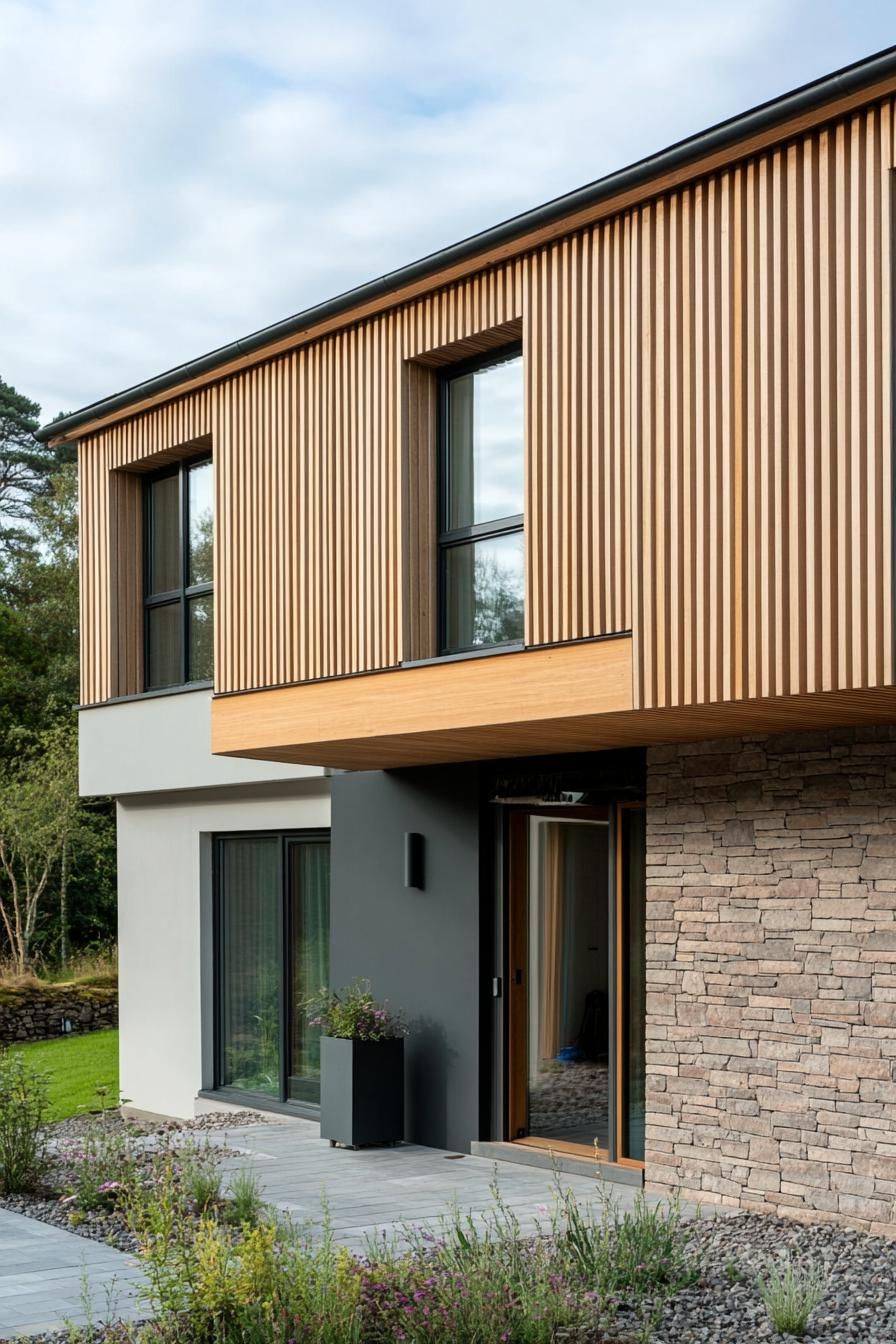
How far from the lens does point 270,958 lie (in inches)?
524

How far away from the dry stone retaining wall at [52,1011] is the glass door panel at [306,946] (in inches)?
361

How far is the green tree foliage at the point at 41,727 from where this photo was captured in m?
24.3

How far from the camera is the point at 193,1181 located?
8281 mm

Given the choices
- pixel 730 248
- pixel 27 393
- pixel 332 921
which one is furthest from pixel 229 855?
pixel 27 393

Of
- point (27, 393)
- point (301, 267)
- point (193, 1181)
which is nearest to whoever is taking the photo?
point (193, 1181)

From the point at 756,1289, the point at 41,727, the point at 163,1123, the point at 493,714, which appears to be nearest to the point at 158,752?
the point at 163,1123

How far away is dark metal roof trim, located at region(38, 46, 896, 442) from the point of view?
7.05 meters

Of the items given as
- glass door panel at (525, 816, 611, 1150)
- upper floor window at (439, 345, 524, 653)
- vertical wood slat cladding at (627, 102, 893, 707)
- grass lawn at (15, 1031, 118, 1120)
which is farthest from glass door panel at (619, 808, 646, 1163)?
grass lawn at (15, 1031, 118, 1120)

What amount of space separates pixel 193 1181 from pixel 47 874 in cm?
1670

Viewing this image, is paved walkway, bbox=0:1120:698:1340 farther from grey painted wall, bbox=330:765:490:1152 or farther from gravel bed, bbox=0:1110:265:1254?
grey painted wall, bbox=330:765:490:1152

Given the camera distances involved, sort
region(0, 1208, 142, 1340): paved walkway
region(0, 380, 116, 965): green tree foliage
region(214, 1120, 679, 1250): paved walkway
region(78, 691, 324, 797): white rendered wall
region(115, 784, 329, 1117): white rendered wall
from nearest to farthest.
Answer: region(0, 1208, 142, 1340): paved walkway < region(214, 1120, 679, 1250): paved walkway < region(78, 691, 324, 797): white rendered wall < region(115, 784, 329, 1117): white rendered wall < region(0, 380, 116, 965): green tree foliage

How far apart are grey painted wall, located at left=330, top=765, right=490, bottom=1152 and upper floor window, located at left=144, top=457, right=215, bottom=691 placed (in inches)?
85.4

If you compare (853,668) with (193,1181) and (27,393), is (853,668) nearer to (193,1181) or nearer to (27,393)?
(193,1181)

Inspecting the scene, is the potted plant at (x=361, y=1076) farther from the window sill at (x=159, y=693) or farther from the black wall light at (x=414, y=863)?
the window sill at (x=159, y=693)
